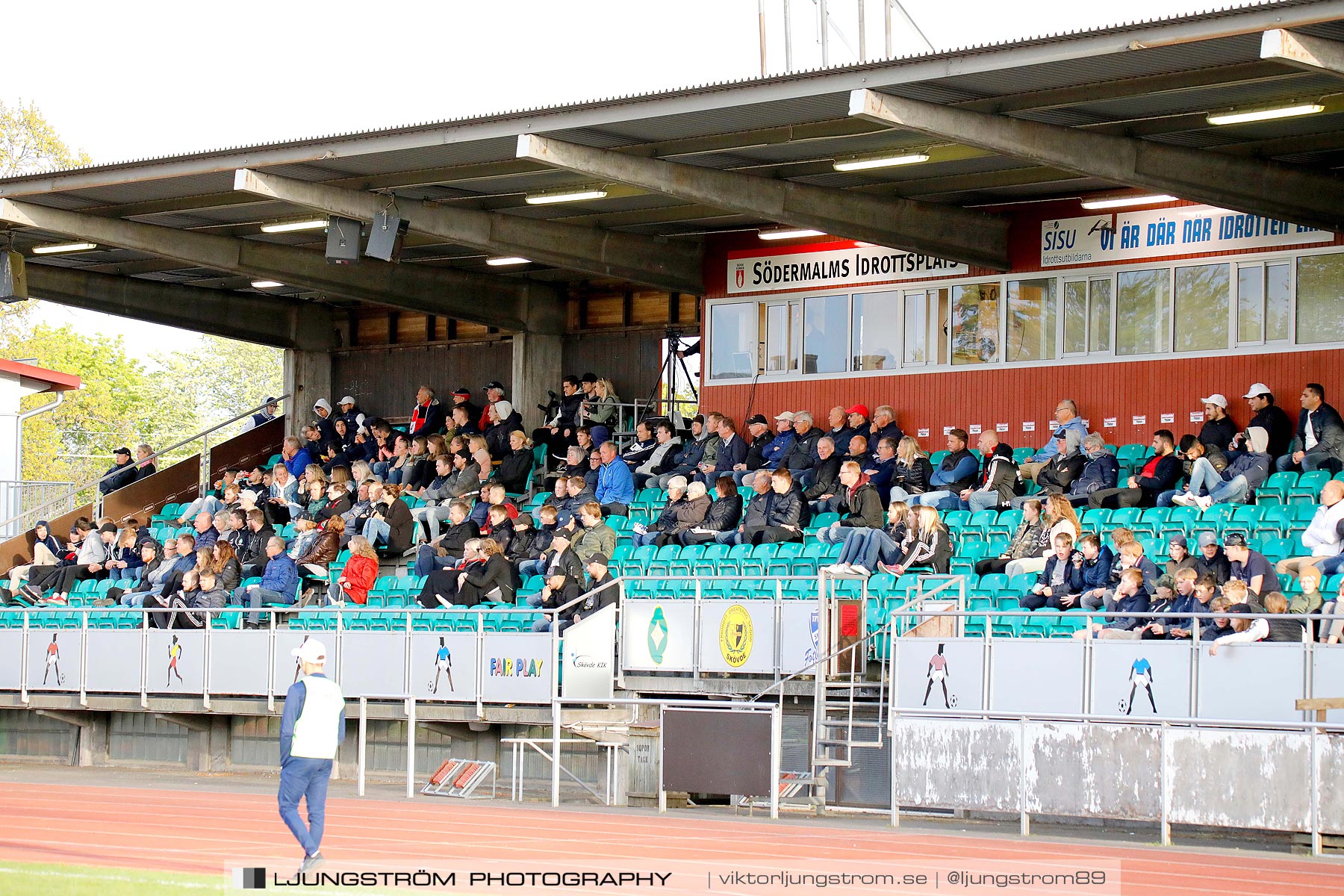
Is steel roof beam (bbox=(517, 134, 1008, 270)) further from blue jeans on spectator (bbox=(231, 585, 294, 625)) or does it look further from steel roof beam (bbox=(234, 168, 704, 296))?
blue jeans on spectator (bbox=(231, 585, 294, 625))

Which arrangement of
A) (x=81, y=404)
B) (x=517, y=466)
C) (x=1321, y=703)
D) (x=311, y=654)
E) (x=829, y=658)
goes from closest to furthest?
(x=311, y=654), (x=1321, y=703), (x=829, y=658), (x=517, y=466), (x=81, y=404)

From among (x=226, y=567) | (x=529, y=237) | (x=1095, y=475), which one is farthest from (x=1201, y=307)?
(x=226, y=567)

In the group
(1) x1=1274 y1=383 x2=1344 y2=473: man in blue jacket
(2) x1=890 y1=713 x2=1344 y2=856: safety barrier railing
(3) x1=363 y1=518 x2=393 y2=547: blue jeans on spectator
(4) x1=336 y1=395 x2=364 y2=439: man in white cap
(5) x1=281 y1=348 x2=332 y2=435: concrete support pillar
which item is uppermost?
(5) x1=281 y1=348 x2=332 y2=435: concrete support pillar

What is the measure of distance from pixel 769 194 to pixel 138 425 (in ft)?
168

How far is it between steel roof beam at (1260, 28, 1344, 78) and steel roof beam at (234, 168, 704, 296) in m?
10.5

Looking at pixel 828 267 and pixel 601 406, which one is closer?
pixel 828 267

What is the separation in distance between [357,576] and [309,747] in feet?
31.3

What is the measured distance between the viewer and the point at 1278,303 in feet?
62.7

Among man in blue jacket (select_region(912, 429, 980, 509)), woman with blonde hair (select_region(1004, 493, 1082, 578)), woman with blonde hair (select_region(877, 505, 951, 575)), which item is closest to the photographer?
woman with blonde hair (select_region(1004, 493, 1082, 578))

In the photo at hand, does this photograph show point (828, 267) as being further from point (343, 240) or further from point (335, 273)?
point (335, 273)

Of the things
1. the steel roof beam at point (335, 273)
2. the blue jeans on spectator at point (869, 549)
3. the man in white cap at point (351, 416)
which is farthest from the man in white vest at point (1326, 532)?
the man in white cap at point (351, 416)

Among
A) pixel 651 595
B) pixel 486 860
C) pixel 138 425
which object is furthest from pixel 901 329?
pixel 138 425

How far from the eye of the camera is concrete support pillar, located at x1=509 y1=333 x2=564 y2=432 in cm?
2670

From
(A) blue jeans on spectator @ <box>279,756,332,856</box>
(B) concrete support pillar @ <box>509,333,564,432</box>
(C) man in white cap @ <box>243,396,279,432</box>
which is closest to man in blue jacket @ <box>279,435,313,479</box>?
(B) concrete support pillar @ <box>509,333,564,432</box>
